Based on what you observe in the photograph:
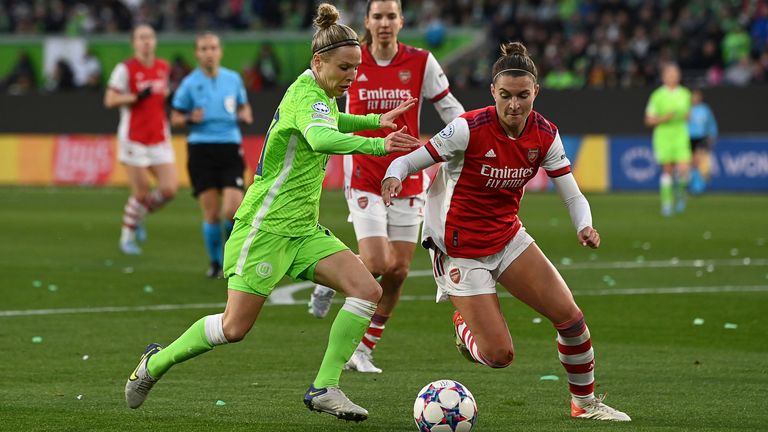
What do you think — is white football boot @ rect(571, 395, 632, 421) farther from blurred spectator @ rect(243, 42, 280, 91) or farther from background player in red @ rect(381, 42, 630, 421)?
blurred spectator @ rect(243, 42, 280, 91)

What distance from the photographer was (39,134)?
32219 mm

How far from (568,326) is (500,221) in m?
0.69

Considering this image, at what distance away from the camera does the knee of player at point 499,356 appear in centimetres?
718

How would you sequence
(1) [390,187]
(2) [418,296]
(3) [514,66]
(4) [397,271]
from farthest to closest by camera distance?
(2) [418,296] < (4) [397,271] < (3) [514,66] < (1) [390,187]

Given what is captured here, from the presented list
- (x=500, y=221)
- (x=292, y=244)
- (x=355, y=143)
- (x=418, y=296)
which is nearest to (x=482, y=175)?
(x=500, y=221)

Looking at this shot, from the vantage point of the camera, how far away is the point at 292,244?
703 centimetres

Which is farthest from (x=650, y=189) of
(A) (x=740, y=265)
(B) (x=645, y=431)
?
(B) (x=645, y=431)

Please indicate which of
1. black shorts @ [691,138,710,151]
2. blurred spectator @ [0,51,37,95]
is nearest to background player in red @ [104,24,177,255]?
black shorts @ [691,138,710,151]

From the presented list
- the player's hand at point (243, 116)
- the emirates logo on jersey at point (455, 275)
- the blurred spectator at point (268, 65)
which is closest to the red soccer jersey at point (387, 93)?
the emirates logo on jersey at point (455, 275)

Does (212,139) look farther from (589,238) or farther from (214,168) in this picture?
(589,238)

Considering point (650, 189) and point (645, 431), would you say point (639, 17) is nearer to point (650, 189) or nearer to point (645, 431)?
point (650, 189)

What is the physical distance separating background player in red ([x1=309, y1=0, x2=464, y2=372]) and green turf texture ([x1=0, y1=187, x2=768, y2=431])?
54 cm

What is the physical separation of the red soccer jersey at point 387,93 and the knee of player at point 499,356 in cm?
229

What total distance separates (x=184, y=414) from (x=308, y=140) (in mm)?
1626
